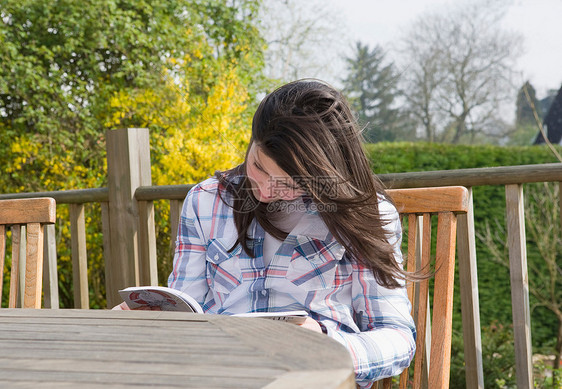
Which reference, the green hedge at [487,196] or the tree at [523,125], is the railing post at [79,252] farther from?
the tree at [523,125]

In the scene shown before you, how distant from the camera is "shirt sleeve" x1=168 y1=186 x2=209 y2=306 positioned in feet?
4.67

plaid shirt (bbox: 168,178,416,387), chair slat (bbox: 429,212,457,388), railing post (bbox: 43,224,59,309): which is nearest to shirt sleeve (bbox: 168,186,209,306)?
plaid shirt (bbox: 168,178,416,387)

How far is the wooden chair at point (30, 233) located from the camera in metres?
1.49

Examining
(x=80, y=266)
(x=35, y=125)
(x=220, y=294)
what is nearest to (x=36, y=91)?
(x=35, y=125)

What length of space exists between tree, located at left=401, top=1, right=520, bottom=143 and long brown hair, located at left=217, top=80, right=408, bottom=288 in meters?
12.1

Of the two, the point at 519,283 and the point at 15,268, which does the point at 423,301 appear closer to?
the point at 519,283

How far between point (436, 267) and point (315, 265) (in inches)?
10.5

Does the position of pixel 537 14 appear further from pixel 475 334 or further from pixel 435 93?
pixel 475 334

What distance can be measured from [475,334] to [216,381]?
4.56ft

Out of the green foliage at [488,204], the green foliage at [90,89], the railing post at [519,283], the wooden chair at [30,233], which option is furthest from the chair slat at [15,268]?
the green foliage at [488,204]

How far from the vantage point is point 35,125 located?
17.4 feet

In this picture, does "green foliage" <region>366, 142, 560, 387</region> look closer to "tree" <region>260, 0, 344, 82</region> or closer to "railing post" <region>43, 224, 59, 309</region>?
"railing post" <region>43, 224, 59, 309</region>

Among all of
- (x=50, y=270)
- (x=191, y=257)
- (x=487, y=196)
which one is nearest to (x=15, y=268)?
(x=191, y=257)

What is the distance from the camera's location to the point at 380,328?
1243mm
